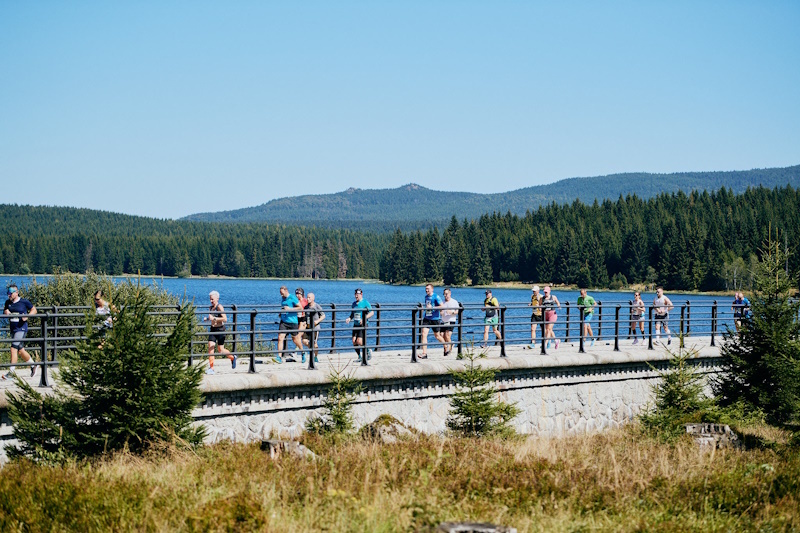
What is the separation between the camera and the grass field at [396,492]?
27.8 feet

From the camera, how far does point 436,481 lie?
33.5 feet

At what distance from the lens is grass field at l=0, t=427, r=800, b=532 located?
8484mm

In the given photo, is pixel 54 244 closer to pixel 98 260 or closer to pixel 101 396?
pixel 98 260

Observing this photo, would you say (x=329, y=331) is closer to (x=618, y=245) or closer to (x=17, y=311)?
(x=17, y=311)

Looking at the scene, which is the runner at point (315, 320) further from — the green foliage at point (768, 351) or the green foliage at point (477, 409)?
the green foliage at point (768, 351)

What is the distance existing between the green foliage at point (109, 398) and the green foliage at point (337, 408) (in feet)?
11.4

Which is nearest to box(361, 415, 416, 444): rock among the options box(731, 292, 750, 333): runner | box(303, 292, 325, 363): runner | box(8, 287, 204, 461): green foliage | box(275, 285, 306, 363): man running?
box(303, 292, 325, 363): runner

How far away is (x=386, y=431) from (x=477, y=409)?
233cm

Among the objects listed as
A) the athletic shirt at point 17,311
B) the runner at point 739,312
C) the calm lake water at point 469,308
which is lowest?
the calm lake water at point 469,308

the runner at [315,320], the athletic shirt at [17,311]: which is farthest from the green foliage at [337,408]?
the athletic shirt at [17,311]

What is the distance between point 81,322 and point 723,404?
16.8 metres

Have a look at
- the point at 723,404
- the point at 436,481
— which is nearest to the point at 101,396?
the point at 436,481

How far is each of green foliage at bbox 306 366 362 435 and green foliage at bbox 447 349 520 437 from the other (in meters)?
1.87

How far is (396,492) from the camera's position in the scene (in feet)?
30.2
